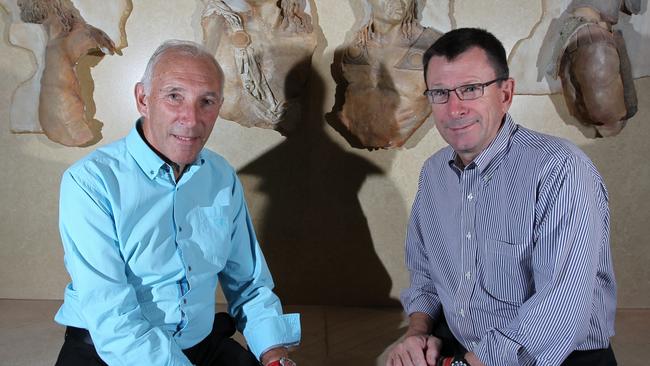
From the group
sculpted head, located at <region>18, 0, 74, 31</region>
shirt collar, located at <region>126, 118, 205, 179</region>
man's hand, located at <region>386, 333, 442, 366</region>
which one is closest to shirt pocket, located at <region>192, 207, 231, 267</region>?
shirt collar, located at <region>126, 118, 205, 179</region>

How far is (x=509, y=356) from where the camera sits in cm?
149

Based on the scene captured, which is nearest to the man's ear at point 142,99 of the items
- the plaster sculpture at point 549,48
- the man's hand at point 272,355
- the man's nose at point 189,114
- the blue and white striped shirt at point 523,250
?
the man's nose at point 189,114

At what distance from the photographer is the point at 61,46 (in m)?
2.62

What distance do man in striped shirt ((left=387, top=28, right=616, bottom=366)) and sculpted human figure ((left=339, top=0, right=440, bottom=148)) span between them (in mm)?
819

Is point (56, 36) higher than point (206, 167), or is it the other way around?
point (56, 36)

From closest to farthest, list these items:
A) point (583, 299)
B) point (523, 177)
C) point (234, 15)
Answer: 1. point (583, 299)
2. point (523, 177)
3. point (234, 15)

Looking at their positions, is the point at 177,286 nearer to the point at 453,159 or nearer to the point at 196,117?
the point at 196,117

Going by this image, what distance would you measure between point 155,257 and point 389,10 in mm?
1550

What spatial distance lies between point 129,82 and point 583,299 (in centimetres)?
211

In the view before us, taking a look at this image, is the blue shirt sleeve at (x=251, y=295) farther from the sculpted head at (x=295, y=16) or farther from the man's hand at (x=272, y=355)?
the sculpted head at (x=295, y=16)

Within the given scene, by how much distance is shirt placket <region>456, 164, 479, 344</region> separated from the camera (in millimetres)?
1678

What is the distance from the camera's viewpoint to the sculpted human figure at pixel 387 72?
8.41ft

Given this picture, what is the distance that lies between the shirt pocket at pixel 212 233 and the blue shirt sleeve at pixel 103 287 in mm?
233

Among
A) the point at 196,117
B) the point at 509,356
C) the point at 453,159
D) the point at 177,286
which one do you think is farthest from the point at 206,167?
the point at 509,356
